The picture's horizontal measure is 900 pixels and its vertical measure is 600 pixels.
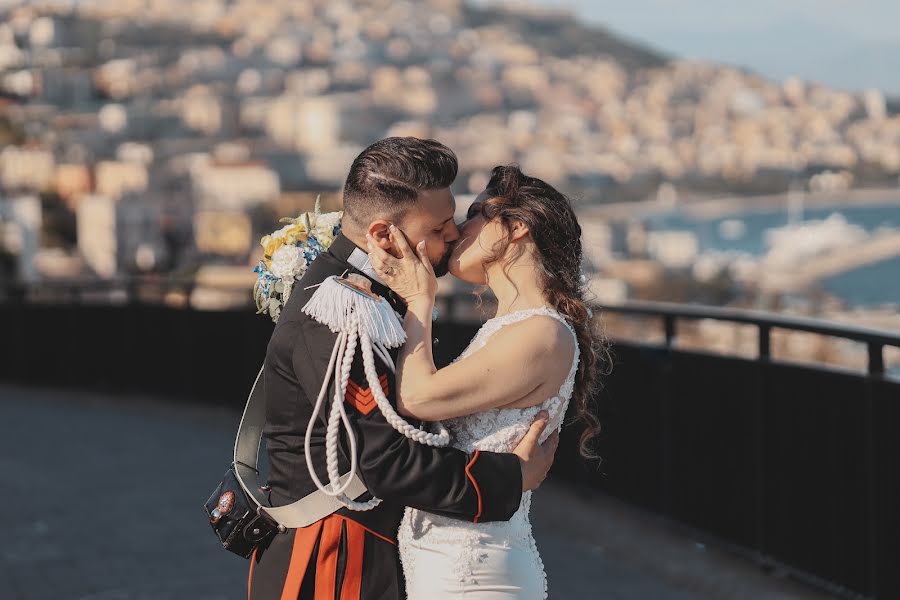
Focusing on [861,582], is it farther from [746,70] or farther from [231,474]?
[746,70]

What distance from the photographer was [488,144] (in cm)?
12606

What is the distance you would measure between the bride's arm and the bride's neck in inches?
3.3

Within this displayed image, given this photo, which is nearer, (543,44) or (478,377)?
(478,377)

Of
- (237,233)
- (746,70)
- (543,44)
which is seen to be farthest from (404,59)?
(237,233)

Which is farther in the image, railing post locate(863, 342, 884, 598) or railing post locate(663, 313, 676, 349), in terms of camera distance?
railing post locate(663, 313, 676, 349)

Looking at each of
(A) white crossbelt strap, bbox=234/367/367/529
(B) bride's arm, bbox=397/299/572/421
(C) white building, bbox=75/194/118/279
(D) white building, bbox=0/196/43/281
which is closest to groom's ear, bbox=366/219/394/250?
(B) bride's arm, bbox=397/299/572/421

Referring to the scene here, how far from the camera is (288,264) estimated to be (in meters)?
2.72

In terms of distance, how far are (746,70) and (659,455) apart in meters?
177

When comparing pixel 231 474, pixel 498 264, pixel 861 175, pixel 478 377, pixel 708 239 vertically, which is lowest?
pixel 708 239

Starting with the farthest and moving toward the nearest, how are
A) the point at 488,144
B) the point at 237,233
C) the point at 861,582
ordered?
the point at 488,144 < the point at 237,233 < the point at 861,582

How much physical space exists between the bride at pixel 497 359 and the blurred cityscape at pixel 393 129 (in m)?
65.3

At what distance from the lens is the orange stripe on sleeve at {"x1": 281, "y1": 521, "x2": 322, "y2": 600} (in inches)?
99.0

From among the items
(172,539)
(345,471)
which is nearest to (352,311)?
(345,471)

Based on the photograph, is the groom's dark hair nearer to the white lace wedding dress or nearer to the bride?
the bride
